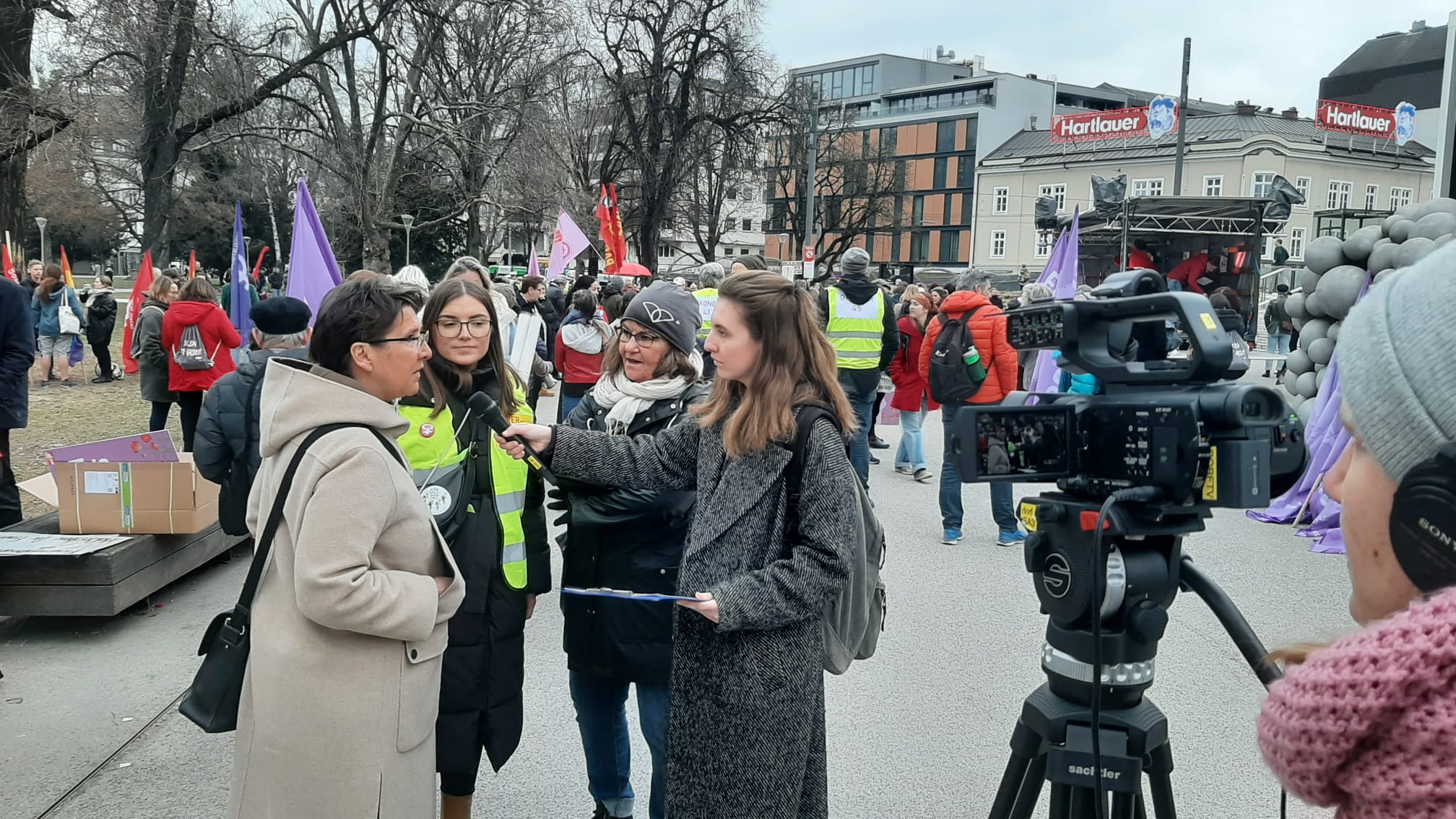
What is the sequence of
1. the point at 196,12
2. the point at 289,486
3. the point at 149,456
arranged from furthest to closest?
the point at 196,12
the point at 149,456
the point at 289,486

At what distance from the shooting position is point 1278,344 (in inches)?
750

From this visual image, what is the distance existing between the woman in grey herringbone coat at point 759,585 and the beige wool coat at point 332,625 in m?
0.63

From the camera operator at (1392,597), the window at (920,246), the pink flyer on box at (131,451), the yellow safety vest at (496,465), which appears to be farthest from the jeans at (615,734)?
the window at (920,246)

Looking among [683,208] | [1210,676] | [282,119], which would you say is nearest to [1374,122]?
[683,208]

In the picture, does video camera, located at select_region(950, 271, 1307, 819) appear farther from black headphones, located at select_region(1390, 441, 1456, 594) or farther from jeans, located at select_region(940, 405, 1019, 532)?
jeans, located at select_region(940, 405, 1019, 532)

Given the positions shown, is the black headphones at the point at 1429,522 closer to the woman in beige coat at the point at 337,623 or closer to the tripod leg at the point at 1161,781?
the tripod leg at the point at 1161,781

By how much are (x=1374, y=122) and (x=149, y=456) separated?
61508 mm

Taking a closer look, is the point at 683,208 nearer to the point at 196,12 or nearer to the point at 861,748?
the point at 196,12

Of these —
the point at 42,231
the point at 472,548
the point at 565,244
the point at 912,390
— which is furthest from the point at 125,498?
the point at 42,231

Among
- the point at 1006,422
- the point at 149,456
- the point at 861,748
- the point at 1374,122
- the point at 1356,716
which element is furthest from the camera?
the point at 1374,122

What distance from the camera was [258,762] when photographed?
2.20 metres

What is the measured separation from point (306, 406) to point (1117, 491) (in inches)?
66.1

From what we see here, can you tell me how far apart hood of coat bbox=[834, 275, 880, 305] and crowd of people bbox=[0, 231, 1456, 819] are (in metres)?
5.09

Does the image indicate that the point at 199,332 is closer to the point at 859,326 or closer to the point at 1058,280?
the point at 859,326
